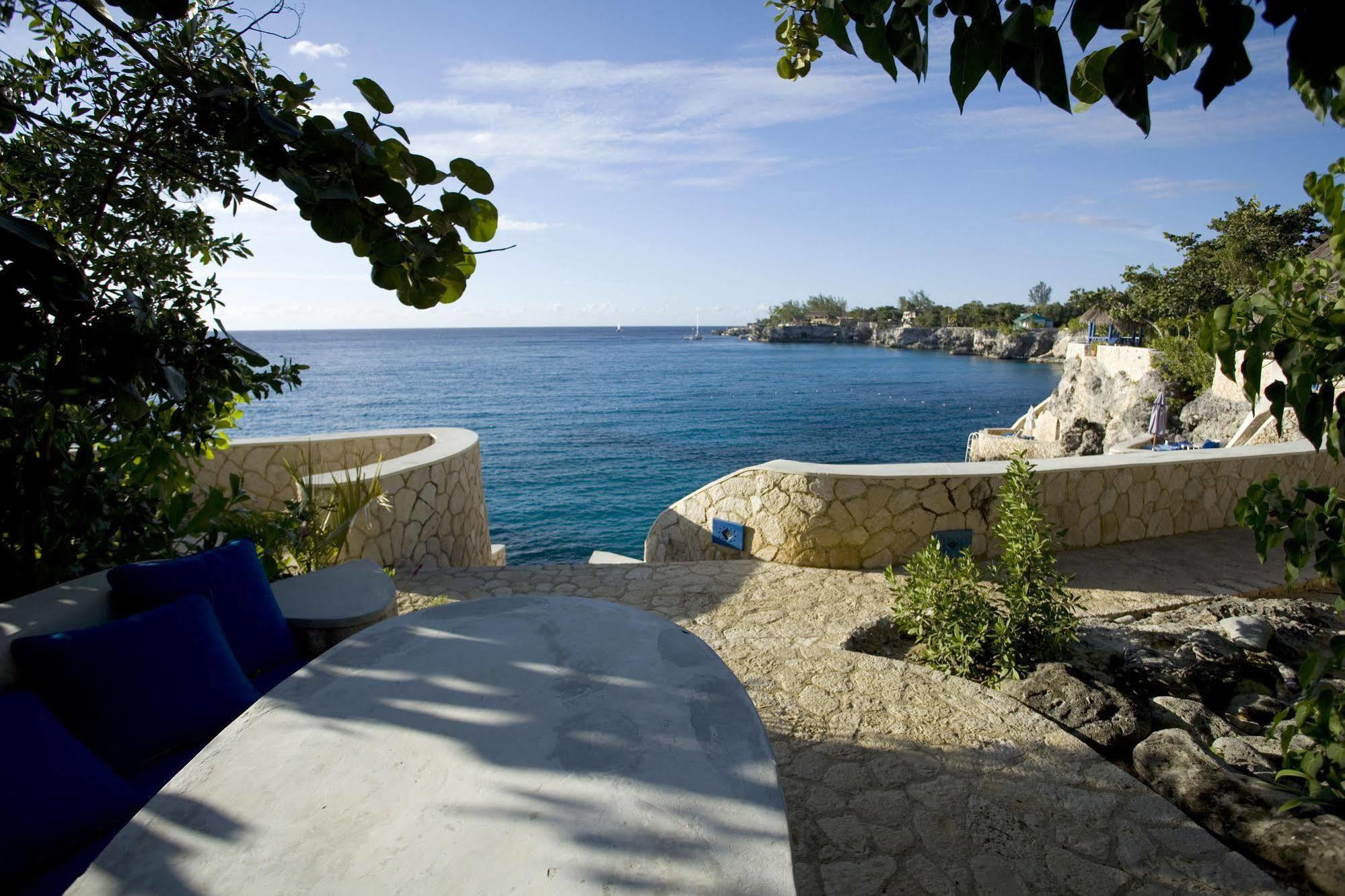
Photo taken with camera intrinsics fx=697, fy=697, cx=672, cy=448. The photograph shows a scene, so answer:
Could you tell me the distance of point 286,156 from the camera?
1.50 m

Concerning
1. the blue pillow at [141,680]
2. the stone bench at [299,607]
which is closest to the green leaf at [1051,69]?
the blue pillow at [141,680]

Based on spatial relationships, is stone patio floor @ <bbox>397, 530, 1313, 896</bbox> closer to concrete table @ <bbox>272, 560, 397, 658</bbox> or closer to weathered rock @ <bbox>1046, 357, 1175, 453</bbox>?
concrete table @ <bbox>272, 560, 397, 658</bbox>

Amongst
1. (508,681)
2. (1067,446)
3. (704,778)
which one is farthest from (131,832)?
(1067,446)

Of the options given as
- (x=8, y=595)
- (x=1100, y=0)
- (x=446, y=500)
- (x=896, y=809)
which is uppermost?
(x=1100, y=0)

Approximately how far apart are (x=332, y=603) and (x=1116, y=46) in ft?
10.5

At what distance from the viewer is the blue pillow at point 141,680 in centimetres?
204

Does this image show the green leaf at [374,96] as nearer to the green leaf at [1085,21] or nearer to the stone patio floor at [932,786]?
the green leaf at [1085,21]

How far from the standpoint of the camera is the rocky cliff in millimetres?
77500

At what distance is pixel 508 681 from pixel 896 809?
58.1 inches

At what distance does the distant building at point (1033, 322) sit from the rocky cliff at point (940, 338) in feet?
4.46

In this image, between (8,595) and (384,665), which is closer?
(384,665)

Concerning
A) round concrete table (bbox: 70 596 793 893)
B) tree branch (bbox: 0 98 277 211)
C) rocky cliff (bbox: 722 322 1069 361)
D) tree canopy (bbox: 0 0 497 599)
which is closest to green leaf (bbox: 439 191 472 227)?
tree canopy (bbox: 0 0 497 599)

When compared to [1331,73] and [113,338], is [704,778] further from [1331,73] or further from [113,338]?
[113,338]

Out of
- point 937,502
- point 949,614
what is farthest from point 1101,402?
point 949,614
